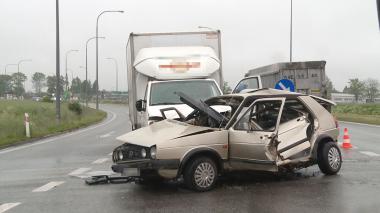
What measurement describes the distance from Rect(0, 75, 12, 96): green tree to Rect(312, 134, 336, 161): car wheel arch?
528ft

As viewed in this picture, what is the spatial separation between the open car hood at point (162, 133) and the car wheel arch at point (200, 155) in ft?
1.00

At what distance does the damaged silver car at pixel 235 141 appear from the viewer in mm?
7973

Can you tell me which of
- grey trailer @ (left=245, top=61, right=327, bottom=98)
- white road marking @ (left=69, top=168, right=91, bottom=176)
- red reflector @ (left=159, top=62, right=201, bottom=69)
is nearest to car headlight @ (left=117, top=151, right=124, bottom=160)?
Answer: white road marking @ (left=69, top=168, right=91, bottom=176)

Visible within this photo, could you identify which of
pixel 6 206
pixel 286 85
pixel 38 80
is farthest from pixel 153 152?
pixel 38 80

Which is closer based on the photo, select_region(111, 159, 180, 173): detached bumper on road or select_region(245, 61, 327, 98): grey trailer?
select_region(111, 159, 180, 173): detached bumper on road

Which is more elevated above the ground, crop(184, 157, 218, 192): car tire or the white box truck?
the white box truck

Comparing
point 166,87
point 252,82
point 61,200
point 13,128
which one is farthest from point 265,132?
point 13,128

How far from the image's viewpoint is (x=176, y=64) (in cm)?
1273

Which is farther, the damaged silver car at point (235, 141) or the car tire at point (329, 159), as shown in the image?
the car tire at point (329, 159)

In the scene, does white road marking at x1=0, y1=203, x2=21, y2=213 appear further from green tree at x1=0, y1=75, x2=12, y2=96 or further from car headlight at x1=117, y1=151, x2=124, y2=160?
green tree at x1=0, y1=75, x2=12, y2=96

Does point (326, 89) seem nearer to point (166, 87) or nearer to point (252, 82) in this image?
point (252, 82)

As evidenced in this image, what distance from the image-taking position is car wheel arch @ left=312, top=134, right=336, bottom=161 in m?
9.09

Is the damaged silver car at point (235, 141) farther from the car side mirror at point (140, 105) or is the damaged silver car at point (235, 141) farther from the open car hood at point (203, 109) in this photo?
the car side mirror at point (140, 105)

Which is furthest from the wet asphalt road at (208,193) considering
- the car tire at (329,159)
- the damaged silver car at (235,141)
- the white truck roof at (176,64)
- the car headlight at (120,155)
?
the white truck roof at (176,64)
